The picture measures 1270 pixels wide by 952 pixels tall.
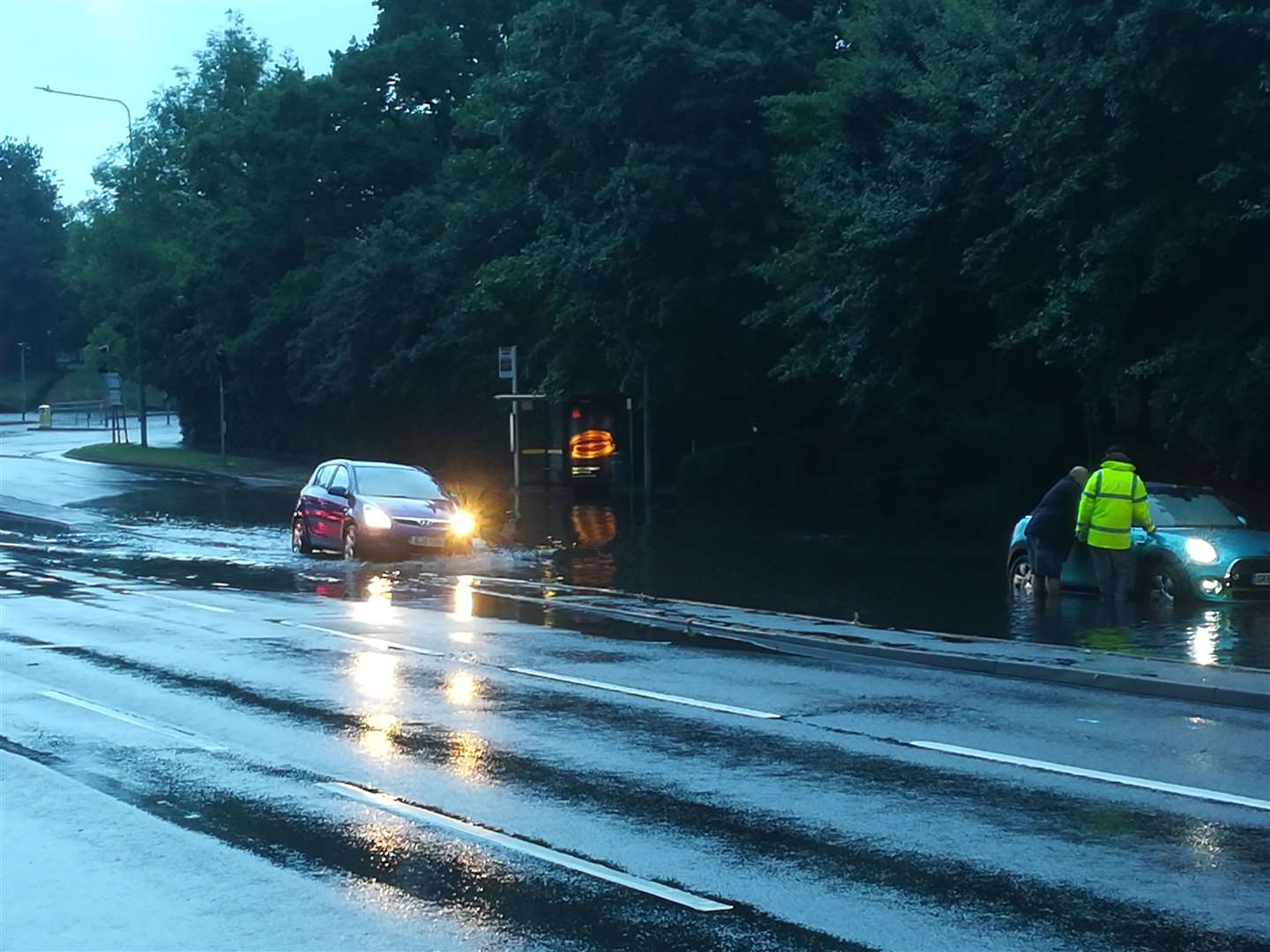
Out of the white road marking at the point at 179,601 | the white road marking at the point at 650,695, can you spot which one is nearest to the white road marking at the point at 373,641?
the white road marking at the point at 650,695

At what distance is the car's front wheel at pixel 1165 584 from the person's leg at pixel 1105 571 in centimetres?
57

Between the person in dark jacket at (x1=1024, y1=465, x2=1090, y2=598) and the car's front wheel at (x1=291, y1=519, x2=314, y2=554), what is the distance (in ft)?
42.2

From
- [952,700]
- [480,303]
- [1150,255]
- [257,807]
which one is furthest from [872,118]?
[257,807]

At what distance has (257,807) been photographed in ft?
28.7

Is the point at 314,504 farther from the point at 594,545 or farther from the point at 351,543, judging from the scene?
the point at 594,545

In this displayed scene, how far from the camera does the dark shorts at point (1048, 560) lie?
19255 mm

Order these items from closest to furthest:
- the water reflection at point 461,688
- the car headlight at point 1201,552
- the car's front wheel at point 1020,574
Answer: the water reflection at point 461,688 < the car headlight at point 1201,552 < the car's front wheel at point 1020,574

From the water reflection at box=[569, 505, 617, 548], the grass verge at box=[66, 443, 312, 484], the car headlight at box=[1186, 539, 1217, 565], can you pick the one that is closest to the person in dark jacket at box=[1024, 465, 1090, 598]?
the car headlight at box=[1186, 539, 1217, 565]

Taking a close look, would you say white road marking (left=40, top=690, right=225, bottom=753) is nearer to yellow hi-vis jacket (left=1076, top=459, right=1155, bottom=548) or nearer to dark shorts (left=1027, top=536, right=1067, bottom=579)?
yellow hi-vis jacket (left=1076, top=459, right=1155, bottom=548)

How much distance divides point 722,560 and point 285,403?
132 feet

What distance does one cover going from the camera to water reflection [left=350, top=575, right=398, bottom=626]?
60.5 ft

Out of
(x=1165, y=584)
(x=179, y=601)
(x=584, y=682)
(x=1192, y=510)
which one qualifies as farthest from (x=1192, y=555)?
(x=179, y=601)

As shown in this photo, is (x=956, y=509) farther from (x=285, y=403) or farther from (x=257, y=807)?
(x=285, y=403)

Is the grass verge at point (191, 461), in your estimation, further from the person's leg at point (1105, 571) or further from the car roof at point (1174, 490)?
the person's leg at point (1105, 571)
